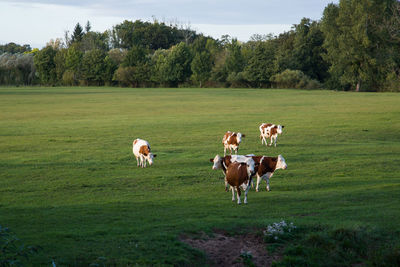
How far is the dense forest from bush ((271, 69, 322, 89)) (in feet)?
0.74

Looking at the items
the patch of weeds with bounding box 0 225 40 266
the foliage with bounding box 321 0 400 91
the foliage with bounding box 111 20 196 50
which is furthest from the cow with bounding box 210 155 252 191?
the foliage with bounding box 111 20 196 50

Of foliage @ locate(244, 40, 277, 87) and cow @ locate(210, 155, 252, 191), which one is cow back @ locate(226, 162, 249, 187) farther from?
foliage @ locate(244, 40, 277, 87)

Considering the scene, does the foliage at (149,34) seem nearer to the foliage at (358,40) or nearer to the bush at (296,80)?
the bush at (296,80)

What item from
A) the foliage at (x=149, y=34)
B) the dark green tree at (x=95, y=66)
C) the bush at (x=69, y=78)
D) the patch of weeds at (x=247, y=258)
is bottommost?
the patch of weeds at (x=247, y=258)

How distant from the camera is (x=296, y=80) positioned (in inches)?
4149

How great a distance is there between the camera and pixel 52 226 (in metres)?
11.6

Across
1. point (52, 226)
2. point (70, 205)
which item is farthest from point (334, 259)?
point (70, 205)

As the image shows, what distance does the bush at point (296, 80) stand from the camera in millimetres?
104250

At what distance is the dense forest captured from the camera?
93625mm

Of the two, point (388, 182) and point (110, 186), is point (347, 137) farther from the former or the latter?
point (110, 186)

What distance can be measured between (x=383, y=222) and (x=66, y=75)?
138 meters

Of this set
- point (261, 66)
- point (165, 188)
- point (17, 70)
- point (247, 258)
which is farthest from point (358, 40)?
point (17, 70)

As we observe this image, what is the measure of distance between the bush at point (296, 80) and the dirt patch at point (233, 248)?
316 feet

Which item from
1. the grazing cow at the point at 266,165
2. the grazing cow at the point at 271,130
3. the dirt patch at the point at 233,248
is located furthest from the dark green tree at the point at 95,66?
the dirt patch at the point at 233,248
